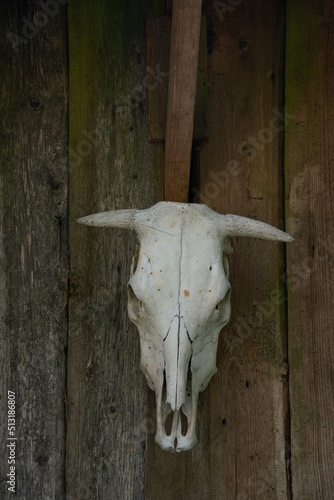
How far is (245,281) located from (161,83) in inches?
34.2

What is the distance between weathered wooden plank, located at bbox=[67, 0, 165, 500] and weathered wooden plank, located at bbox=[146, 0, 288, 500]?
0.57 feet

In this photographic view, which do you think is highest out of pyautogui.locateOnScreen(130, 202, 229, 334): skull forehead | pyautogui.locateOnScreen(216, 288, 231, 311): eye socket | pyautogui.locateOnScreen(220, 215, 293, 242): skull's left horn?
pyautogui.locateOnScreen(220, 215, 293, 242): skull's left horn

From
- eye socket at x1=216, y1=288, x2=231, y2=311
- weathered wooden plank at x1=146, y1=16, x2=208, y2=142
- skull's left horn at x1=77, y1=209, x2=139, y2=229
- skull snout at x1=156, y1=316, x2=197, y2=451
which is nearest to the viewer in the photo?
skull snout at x1=156, y1=316, x2=197, y2=451

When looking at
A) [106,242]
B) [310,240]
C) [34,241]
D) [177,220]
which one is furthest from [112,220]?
[310,240]

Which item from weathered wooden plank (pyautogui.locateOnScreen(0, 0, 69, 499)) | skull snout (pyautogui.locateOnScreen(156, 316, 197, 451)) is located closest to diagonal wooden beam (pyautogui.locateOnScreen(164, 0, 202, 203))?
weathered wooden plank (pyautogui.locateOnScreen(0, 0, 69, 499))

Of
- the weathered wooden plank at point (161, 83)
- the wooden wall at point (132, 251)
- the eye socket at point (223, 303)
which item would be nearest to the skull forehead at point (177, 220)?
the eye socket at point (223, 303)

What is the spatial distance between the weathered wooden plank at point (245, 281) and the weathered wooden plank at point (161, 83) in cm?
6

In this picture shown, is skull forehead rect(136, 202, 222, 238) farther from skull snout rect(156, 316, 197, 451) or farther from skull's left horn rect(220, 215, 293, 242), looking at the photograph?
skull snout rect(156, 316, 197, 451)

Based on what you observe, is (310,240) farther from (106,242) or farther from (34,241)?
(34,241)

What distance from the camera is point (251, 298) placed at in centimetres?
241

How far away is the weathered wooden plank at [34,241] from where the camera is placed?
2.32 metres

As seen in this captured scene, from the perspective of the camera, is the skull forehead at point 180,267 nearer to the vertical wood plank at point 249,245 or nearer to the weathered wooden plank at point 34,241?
the vertical wood plank at point 249,245

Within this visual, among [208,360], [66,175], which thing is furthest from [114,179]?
[208,360]

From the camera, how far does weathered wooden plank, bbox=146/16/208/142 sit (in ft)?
7.98
